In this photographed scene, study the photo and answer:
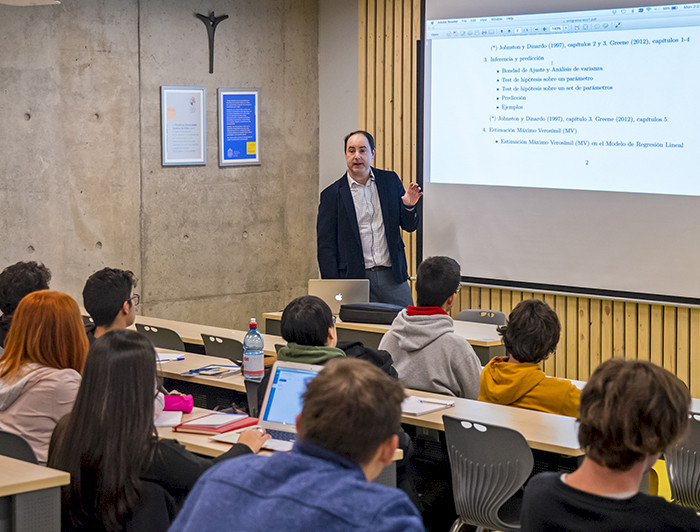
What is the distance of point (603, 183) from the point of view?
644cm

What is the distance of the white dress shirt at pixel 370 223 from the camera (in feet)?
22.3

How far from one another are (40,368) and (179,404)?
25.8 inches

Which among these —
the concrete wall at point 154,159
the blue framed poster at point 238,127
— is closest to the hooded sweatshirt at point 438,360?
the concrete wall at point 154,159

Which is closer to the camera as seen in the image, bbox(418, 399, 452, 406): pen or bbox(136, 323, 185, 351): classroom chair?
bbox(418, 399, 452, 406): pen

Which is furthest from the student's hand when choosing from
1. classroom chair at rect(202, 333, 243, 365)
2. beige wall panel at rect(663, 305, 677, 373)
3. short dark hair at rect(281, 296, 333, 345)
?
beige wall panel at rect(663, 305, 677, 373)

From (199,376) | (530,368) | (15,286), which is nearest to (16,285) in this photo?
(15,286)

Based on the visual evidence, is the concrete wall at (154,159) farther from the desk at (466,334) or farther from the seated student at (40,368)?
the seated student at (40,368)

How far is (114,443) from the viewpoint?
258 cm

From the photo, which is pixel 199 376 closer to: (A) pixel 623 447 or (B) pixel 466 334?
(B) pixel 466 334

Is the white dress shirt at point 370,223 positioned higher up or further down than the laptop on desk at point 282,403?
higher up

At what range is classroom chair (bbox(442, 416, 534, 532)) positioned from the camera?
3.38 metres

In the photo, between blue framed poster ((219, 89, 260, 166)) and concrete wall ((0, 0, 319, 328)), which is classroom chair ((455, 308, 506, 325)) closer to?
concrete wall ((0, 0, 319, 328))

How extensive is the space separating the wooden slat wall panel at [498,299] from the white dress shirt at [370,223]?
3.26ft

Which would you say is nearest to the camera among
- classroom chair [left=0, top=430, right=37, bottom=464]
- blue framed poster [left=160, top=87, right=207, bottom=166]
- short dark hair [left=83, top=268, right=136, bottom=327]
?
classroom chair [left=0, top=430, right=37, bottom=464]
